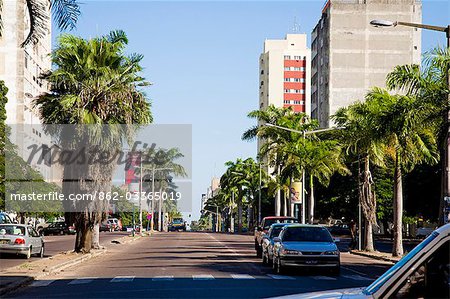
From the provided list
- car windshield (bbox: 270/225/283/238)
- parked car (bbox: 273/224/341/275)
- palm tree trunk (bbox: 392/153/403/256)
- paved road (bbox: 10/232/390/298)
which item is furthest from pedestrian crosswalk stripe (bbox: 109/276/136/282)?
palm tree trunk (bbox: 392/153/403/256)

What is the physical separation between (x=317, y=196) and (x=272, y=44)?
83879mm

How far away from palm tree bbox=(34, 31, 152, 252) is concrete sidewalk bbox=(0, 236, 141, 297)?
3.28m

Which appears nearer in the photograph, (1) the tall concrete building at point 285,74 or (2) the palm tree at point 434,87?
(2) the palm tree at point 434,87

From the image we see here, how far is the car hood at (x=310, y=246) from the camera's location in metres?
25.7

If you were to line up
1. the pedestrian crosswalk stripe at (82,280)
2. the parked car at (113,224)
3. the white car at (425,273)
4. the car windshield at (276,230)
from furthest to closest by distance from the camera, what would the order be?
the parked car at (113,224)
the car windshield at (276,230)
the pedestrian crosswalk stripe at (82,280)
the white car at (425,273)

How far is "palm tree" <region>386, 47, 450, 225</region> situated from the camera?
25562 millimetres

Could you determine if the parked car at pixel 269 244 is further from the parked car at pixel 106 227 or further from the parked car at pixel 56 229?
the parked car at pixel 106 227

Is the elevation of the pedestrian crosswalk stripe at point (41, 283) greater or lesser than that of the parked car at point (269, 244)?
lesser

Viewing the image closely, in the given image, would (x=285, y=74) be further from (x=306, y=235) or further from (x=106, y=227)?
(x=306, y=235)

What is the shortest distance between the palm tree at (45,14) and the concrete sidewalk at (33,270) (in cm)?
573

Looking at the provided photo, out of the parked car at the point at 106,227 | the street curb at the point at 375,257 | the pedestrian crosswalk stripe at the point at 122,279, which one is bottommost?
the parked car at the point at 106,227

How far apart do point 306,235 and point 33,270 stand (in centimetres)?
858

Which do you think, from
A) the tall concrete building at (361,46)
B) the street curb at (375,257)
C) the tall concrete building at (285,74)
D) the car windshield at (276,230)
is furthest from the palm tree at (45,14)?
the tall concrete building at (285,74)

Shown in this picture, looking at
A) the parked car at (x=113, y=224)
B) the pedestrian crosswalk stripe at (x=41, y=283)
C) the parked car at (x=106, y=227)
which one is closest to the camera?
the pedestrian crosswalk stripe at (x=41, y=283)
